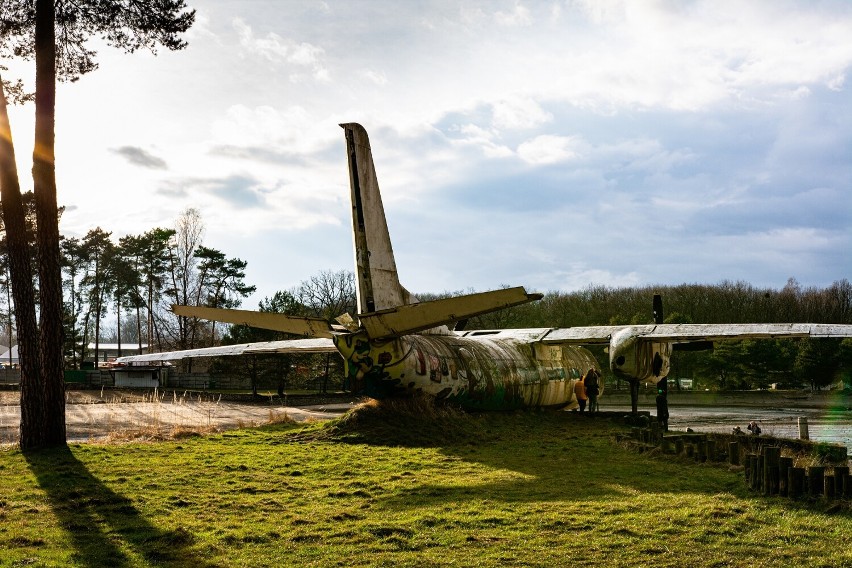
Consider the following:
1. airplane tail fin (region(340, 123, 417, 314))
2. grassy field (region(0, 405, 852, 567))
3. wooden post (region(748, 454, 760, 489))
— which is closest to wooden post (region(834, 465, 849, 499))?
grassy field (region(0, 405, 852, 567))

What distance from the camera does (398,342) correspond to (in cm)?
1658

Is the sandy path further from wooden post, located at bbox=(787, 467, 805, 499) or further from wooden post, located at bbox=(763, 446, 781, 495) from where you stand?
wooden post, located at bbox=(787, 467, 805, 499)

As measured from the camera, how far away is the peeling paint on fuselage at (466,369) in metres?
16.4

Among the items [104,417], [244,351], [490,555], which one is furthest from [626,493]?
[104,417]

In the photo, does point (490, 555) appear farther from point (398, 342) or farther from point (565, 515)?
point (398, 342)

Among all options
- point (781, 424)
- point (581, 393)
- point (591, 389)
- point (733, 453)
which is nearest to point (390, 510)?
point (733, 453)

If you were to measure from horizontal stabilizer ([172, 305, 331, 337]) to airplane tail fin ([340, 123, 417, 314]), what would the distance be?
111 centimetres

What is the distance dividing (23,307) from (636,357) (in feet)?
47.8

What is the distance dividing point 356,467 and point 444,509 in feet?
12.8

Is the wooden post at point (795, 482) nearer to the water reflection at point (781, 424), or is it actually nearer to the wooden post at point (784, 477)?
the wooden post at point (784, 477)

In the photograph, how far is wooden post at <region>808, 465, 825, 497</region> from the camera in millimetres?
9312

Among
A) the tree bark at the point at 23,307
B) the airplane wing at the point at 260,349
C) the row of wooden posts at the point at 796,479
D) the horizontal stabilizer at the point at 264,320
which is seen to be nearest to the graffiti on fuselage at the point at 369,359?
the horizontal stabilizer at the point at 264,320

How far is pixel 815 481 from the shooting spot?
9336 mm

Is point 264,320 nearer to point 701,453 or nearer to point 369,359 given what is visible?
point 369,359
